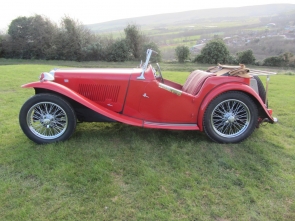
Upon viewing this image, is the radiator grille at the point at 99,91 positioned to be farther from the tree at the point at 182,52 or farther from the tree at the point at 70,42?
the tree at the point at 70,42

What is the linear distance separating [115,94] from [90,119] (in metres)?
0.60

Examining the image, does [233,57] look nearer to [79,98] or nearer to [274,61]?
[274,61]

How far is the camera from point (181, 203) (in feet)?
8.84

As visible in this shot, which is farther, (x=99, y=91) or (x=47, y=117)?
(x=99, y=91)

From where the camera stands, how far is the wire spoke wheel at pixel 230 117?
158 inches

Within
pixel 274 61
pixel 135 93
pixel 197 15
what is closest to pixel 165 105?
pixel 135 93

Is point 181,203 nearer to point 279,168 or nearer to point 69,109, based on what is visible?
point 279,168

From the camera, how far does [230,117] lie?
158 inches

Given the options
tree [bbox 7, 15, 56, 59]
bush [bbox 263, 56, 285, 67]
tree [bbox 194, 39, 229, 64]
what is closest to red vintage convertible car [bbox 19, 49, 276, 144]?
tree [bbox 194, 39, 229, 64]

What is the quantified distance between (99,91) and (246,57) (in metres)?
18.4

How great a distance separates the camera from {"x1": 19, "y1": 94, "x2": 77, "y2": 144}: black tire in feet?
12.4

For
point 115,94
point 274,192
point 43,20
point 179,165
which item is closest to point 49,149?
point 115,94

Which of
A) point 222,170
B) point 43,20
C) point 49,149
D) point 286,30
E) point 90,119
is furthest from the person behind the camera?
point 286,30

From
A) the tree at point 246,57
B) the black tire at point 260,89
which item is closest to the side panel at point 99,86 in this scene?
the black tire at point 260,89
